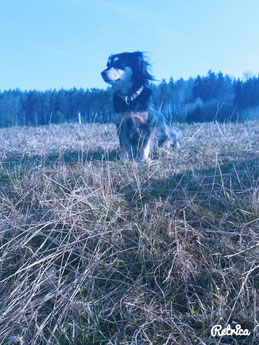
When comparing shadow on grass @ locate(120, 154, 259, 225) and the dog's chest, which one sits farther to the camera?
the dog's chest

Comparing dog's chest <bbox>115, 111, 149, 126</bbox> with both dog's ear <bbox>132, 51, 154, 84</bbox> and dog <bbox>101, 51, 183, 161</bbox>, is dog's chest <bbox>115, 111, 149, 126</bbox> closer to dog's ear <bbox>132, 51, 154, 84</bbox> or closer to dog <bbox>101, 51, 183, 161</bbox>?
dog <bbox>101, 51, 183, 161</bbox>

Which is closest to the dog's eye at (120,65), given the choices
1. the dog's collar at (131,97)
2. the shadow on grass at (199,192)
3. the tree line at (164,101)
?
the dog's collar at (131,97)

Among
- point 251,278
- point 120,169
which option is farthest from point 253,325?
point 120,169

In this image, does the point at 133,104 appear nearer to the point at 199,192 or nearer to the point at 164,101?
the point at 199,192

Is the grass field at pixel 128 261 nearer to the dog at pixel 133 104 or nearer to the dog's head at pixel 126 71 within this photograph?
the dog at pixel 133 104

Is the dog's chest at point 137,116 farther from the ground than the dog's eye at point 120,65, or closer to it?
closer to it

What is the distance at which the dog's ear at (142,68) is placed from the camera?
208 inches

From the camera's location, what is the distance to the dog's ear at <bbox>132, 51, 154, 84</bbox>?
17.3ft

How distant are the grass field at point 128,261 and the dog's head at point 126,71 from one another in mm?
2700

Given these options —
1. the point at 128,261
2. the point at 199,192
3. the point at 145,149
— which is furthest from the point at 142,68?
the point at 128,261

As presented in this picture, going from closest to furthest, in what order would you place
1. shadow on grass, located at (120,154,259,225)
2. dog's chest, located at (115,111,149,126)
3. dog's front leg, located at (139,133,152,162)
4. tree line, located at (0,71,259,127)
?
shadow on grass, located at (120,154,259,225) → dog's front leg, located at (139,133,152,162) → dog's chest, located at (115,111,149,126) → tree line, located at (0,71,259,127)

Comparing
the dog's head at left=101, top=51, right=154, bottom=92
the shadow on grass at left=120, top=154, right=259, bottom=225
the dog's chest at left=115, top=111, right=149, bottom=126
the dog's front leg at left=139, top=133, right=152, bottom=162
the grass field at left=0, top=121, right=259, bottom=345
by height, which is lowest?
the grass field at left=0, top=121, right=259, bottom=345

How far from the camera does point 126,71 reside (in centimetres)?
522

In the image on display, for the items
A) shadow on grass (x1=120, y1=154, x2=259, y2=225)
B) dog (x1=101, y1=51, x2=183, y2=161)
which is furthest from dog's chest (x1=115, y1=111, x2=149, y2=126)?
shadow on grass (x1=120, y1=154, x2=259, y2=225)
